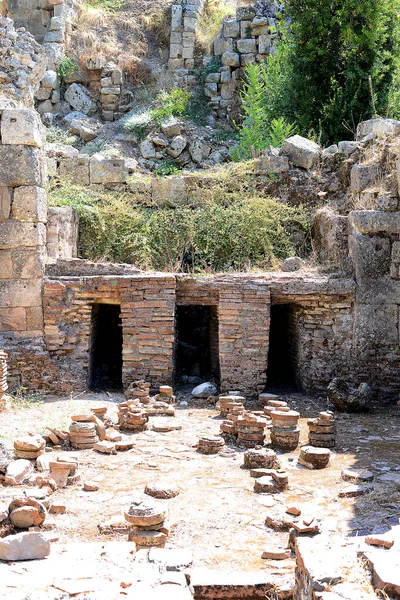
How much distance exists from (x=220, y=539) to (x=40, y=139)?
6.89 metres

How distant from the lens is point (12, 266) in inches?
370

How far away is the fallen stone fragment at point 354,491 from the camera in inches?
218

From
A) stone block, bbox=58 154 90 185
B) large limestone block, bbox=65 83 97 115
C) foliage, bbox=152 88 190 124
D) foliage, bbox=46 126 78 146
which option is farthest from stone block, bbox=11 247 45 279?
large limestone block, bbox=65 83 97 115

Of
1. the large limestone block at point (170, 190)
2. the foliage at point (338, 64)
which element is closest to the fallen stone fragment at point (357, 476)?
the large limestone block at point (170, 190)

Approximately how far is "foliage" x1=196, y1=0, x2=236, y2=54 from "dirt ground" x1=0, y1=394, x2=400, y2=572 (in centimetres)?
1397

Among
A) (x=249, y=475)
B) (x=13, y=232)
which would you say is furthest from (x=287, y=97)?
(x=249, y=475)

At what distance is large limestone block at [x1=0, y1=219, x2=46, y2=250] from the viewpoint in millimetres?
9352

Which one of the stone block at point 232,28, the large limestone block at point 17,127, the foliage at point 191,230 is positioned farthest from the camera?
the stone block at point 232,28

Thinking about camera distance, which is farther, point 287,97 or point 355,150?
point 287,97

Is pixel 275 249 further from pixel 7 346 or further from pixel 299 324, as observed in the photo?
pixel 7 346

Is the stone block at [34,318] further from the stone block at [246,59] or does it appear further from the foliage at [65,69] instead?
the stone block at [246,59]

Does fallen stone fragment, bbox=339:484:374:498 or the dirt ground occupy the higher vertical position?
fallen stone fragment, bbox=339:484:374:498

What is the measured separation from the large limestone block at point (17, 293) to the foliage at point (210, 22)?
1209cm

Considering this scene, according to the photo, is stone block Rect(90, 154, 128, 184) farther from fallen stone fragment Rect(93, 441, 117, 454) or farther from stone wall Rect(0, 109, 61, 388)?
fallen stone fragment Rect(93, 441, 117, 454)
